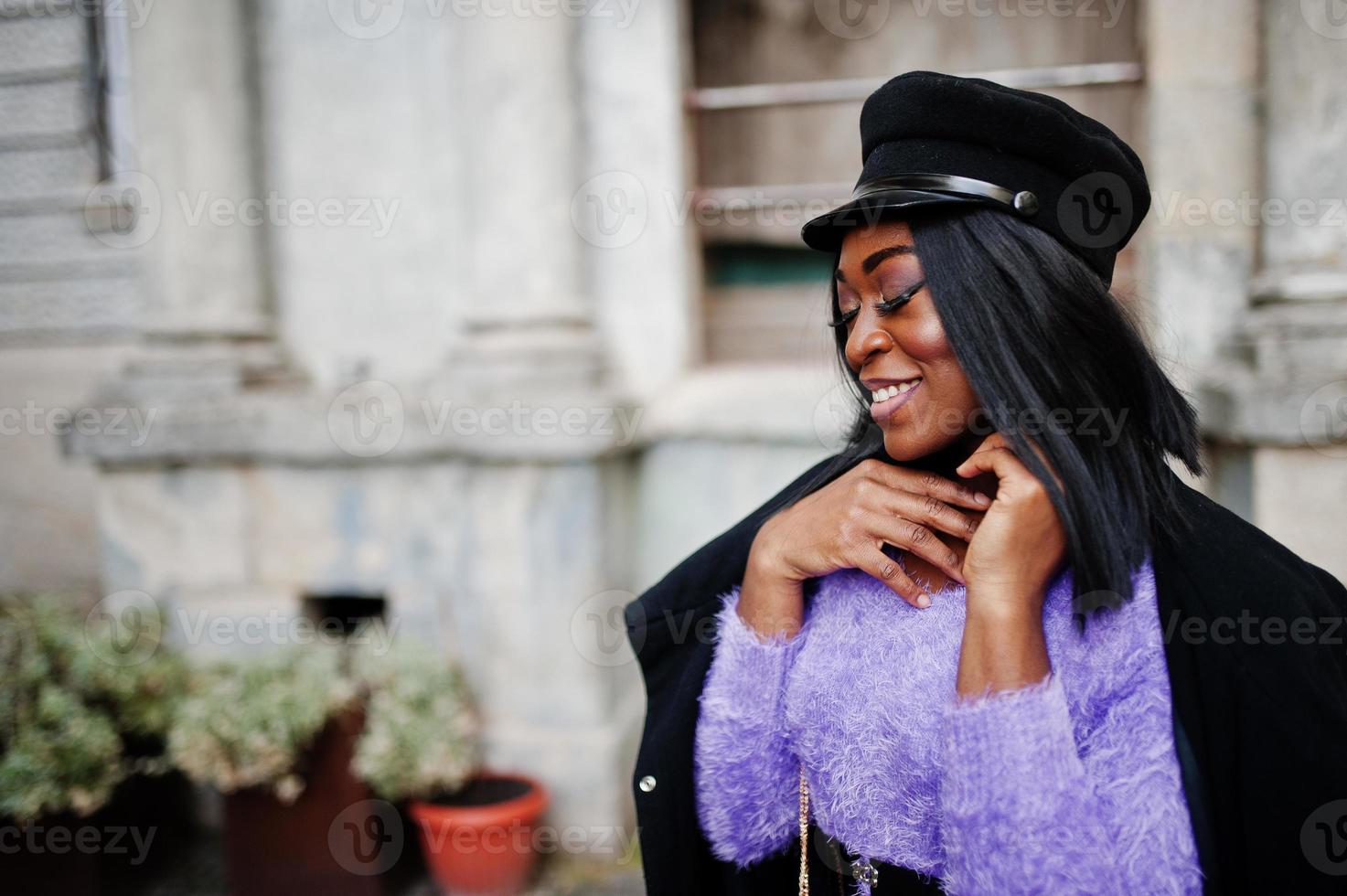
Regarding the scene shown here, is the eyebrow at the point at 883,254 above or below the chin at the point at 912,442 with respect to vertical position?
above

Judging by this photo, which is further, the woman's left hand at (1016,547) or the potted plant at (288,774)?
the potted plant at (288,774)

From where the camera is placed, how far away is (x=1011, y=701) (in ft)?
4.30

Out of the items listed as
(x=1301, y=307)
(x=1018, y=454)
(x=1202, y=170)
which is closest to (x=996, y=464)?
(x=1018, y=454)

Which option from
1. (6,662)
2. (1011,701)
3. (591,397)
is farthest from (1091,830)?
(6,662)

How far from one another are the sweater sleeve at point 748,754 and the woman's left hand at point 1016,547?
416 mm

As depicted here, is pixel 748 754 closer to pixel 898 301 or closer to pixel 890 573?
pixel 890 573

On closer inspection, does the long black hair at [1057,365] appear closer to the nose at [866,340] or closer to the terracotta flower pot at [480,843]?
the nose at [866,340]

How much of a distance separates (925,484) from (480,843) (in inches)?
105

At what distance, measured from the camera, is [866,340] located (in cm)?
151

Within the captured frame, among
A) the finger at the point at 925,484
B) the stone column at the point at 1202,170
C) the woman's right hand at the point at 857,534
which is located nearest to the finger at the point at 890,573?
the woman's right hand at the point at 857,534

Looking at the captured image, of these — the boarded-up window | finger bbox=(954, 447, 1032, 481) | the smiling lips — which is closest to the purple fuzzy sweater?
finger bbox=(954, 447, 1032, 481)

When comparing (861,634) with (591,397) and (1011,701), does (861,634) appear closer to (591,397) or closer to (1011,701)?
(1011,701)

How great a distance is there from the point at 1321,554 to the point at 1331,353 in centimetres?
64

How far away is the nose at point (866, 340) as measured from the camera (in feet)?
4.91
